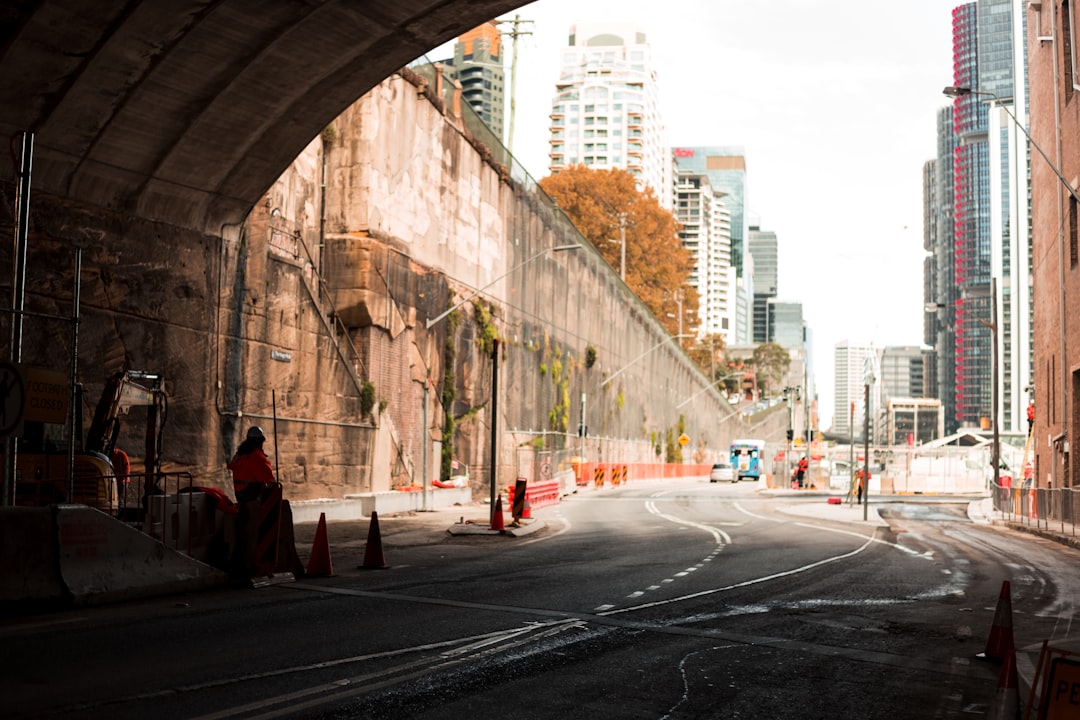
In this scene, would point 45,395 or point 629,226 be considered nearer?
point 45,395

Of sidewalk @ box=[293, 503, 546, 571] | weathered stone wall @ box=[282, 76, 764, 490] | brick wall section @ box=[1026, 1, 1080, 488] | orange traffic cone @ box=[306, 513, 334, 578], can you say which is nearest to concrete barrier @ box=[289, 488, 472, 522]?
sidewalk @ box=[293, 503, 546, 571]

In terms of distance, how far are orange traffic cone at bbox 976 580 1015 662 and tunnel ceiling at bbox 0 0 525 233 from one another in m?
14.2

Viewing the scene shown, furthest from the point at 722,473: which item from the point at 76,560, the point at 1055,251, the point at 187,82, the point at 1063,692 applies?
the point at 1063,692

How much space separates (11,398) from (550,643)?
19.0ft

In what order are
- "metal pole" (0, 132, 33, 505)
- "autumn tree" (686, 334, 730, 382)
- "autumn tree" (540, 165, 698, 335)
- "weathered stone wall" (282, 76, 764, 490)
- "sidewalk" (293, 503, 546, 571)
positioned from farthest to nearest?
"autumn tree" (686, 334, 730, 382)
"autumn tree" (540, 165, 698, 335)
"weathered stone wall" (282, 76, 764, 490)
"sidewalk" (293, 503, 546, 571)
"metal pole" (0, 132, 33, 505)

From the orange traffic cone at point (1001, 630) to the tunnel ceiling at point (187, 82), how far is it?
1421 cm

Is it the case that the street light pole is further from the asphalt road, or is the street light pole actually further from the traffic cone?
the traffic cone

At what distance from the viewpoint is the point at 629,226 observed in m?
94.8

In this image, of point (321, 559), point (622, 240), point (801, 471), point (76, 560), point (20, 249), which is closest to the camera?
point (76, 560)

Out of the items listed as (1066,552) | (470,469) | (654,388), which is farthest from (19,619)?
(654,388)

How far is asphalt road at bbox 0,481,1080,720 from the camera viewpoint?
7578 mm

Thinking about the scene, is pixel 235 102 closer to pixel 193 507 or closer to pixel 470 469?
pixel 193 507

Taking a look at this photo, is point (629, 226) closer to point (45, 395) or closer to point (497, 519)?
point (497, 519)

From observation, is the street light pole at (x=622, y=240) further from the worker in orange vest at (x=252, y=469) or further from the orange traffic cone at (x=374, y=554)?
the worker in orange vest at (x=252, y=469)
